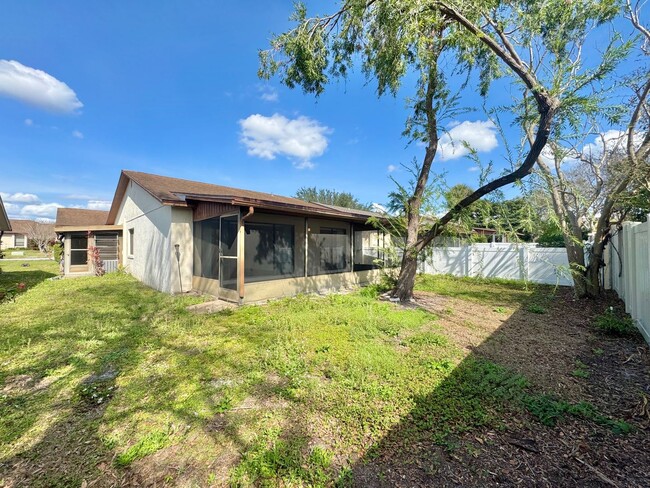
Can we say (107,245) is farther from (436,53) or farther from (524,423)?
(524,423)

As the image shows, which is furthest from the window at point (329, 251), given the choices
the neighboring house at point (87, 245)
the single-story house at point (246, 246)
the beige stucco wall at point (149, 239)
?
the neighboring house at point (87, 245)

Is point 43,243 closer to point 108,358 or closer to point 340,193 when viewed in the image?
point 340,193

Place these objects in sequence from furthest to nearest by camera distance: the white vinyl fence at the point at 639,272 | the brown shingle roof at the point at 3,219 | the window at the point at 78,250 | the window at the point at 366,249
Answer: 1. the window at the point at 78,250
2. the brown shingle roof at the point at 3,219
3. the window at the point at 366,249
4. the white vinyl fence at the point at 639,272

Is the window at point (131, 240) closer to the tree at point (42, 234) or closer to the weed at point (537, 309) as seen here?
the weed at point (537, 309)

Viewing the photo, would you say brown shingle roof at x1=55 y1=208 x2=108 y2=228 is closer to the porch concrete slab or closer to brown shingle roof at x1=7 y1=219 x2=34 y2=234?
the porch concrete slab

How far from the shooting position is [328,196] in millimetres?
36688

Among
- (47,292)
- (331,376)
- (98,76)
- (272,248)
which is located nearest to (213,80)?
(98,76)

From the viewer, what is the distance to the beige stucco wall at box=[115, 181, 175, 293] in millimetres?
8469

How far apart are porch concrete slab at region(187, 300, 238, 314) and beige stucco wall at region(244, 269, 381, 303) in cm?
46

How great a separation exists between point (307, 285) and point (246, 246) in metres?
2.34

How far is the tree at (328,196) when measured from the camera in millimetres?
36297

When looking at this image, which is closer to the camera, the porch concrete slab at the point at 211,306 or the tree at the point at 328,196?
the porch concrete slab at the point at 211,306

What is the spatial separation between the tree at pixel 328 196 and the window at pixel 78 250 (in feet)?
81.5

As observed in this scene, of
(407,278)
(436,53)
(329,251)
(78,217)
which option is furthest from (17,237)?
(436,53)
